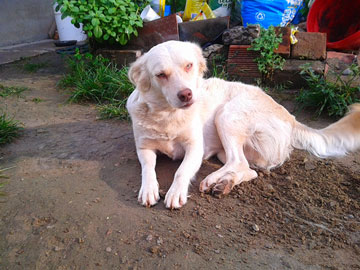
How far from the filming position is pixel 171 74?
6.66 feet

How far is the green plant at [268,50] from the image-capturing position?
3.61 metres

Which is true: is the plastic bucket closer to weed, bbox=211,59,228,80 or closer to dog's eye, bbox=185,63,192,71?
weed, bbox=211,59,228,80

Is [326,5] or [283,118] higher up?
[326,5]

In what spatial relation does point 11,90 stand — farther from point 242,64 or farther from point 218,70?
point 242,64

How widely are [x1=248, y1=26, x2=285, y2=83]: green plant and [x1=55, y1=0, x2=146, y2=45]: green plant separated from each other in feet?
5.25

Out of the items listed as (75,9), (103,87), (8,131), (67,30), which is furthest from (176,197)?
(67,30)

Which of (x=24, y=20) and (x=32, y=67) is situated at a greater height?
(x=24, y=20)

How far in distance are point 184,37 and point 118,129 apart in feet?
6.07

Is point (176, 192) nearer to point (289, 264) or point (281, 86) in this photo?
point (289, 264)

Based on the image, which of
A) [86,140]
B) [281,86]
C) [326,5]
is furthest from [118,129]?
[326,5]

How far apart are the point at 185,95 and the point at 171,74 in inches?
7.7

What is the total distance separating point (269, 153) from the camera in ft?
8.00

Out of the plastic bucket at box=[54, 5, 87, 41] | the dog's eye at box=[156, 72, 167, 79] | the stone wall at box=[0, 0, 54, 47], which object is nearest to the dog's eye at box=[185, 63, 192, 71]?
the dog's eye at box=[156, 72, 167, 79]

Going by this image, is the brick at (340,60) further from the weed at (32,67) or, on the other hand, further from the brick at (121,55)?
the weed at (32,67)
